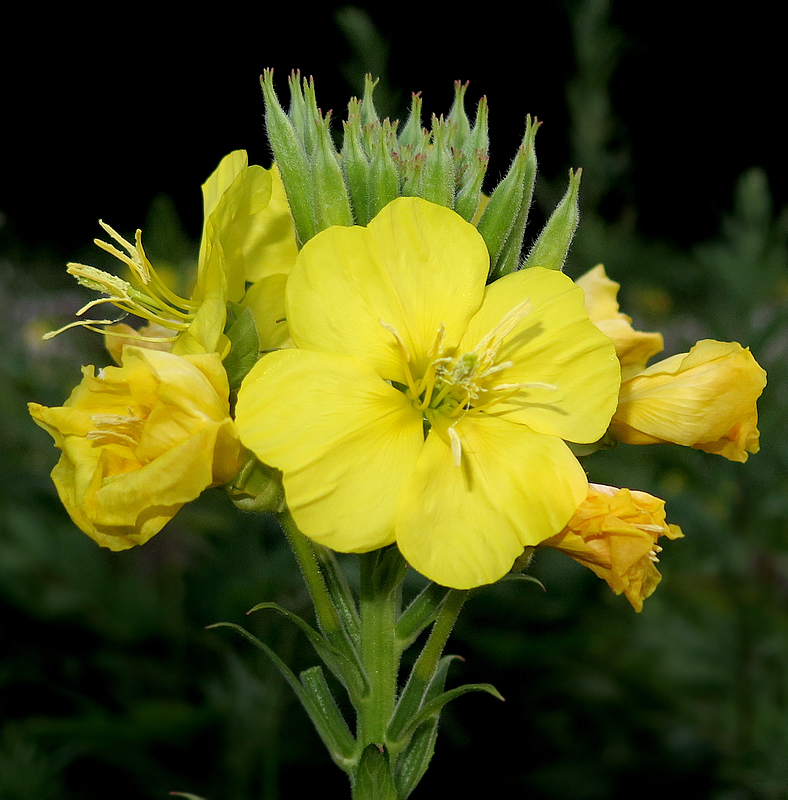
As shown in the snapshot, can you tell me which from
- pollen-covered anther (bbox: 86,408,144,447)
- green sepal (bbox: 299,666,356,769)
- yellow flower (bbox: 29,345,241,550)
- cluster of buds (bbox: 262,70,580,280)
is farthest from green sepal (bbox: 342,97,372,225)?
green sepal (bbox: 299,666,356,769)

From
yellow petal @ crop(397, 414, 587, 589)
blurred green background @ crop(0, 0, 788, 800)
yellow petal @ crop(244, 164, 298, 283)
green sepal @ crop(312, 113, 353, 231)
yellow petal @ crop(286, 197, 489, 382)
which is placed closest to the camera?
yellow petal @ crop(397, 414, 587, 589)

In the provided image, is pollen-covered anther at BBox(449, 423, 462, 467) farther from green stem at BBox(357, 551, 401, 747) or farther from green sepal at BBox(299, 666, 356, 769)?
green sepal at BBox(299, 666, 356, 769)

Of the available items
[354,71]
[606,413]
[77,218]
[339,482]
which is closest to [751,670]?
[606,413]

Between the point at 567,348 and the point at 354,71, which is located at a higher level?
the point at 354,71

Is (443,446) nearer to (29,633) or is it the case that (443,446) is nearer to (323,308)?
(323,308)

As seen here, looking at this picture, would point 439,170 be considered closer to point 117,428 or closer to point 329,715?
point 117,428

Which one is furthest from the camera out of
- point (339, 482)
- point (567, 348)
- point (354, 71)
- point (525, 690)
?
point (354, 71)
